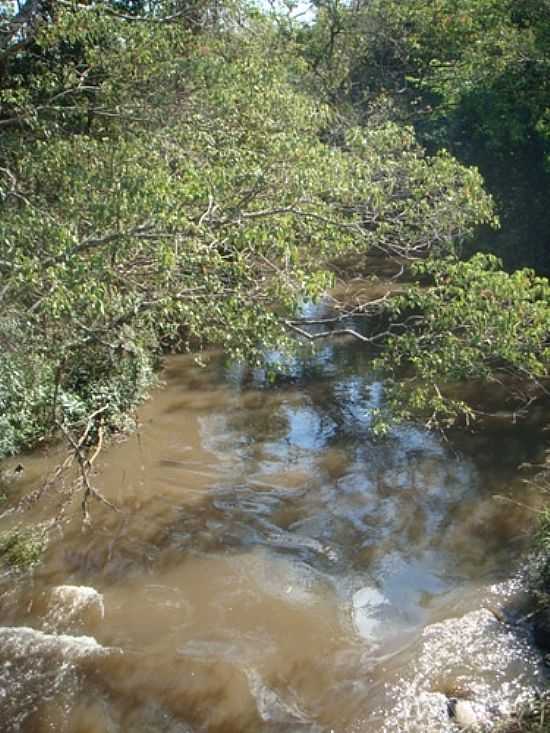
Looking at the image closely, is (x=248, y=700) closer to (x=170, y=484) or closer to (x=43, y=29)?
(x=170, y=484)

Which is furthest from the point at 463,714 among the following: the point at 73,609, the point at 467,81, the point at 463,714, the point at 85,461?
the point at 467,81

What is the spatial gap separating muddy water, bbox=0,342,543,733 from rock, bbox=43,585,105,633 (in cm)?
2

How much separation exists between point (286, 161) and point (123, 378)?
407 cm

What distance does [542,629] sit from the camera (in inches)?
272

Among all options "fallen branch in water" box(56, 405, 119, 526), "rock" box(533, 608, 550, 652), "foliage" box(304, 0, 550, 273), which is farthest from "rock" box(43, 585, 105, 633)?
"foliage" box(304, 0, 550, 273)

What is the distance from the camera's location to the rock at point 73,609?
734 cm

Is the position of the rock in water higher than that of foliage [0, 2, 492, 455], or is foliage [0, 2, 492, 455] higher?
foliage [0, 2, 492, 455]

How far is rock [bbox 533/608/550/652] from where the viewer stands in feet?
22.2

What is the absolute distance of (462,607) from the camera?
24.2ft

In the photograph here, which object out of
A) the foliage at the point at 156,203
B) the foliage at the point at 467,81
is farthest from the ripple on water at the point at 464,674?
the foliage at the point at 467,81

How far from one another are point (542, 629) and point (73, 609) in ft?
14.5

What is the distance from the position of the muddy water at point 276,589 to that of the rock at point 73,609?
2cm

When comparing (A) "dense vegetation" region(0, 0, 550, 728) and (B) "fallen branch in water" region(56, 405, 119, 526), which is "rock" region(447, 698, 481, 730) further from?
(B) "fallen branch in water" region(56, 405, 119, 526)

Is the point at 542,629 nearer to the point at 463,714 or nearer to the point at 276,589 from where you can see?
the point at 463,714
